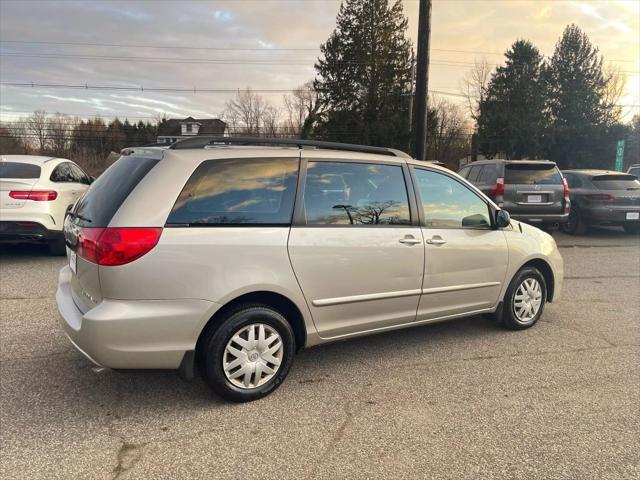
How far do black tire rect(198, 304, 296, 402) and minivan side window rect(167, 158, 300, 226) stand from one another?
0.62m

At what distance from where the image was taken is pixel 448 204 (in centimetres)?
424

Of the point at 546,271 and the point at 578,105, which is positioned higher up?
the point at 578,105

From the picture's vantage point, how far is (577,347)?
439 centimetres

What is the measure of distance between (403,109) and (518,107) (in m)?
12.9

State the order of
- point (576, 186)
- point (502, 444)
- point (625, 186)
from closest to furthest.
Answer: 1. point (502, 444)
2. point (625, 186)
3. point (576, 186)

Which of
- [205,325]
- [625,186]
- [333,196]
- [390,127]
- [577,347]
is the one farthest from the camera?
[390,127]

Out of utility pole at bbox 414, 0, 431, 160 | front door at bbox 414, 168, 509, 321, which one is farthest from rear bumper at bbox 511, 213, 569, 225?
front door at bbox 414, 168, 509, 321

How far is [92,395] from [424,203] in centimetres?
293

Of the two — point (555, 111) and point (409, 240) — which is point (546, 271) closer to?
point (409, 240)

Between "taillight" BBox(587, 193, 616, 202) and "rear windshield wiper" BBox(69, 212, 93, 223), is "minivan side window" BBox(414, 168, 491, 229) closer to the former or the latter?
"rear windshield wiper" BBox(69, 212, 93, 223)

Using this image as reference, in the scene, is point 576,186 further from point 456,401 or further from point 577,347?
point 456,401

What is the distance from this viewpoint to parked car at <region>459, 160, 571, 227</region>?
1038 centimetres

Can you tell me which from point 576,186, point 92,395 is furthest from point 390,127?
point 92,395

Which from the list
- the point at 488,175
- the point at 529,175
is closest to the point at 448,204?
the point at 529,175
